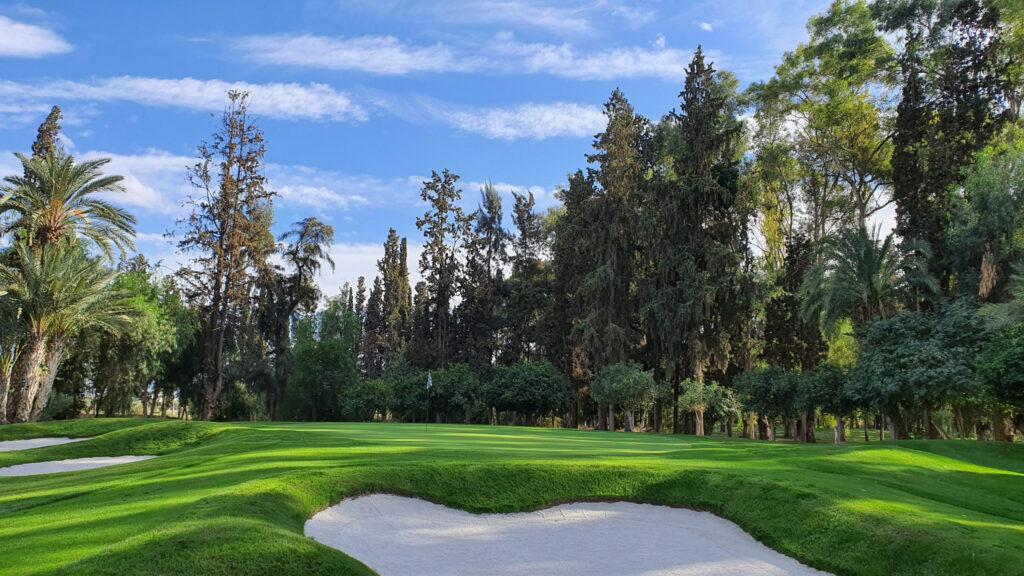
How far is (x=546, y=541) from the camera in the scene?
9.77 meters

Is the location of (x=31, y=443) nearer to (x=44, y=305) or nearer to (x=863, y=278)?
(x=44, y=305)

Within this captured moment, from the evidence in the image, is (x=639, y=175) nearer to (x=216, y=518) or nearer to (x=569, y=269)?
(x=569, y=269)

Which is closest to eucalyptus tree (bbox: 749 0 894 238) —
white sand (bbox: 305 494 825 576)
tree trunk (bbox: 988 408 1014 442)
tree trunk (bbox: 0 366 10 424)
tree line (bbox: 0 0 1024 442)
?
tree line (bbox: 0 0 1024 442)

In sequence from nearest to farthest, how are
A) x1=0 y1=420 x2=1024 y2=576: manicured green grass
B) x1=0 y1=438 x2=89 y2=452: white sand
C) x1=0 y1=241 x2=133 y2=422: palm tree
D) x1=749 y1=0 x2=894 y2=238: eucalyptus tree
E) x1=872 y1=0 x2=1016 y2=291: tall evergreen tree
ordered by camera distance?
x1=0 y1=420 x2=1024 y2=576: manicured green grass → x1=0 y1=438 x2=89 y2=452: white sand → x1=0 y1=241 x2=133 y2=422: palm tree → x1=872 y1=0 x2=1016 y2=291: tall evergreen tree → x1=749 y1=0 x2=894 y2=238: eucalyptus tree

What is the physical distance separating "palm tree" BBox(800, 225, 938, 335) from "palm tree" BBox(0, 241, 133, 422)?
3727cm

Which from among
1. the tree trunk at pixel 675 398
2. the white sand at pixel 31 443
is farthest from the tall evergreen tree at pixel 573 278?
the white sand at pixel 31 443

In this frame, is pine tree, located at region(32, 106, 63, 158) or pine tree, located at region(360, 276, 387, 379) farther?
pine tree, located at region(360, 276, 387, 379)

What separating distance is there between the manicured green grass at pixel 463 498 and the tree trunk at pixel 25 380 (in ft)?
51.0

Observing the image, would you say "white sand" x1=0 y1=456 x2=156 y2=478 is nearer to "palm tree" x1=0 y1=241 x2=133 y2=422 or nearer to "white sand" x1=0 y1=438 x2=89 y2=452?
"white sand" x1=0 y1=438 x2=89 y2=452

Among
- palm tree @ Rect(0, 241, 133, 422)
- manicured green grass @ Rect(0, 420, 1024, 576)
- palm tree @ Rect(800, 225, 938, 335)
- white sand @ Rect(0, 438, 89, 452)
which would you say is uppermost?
palm tree @ Rect(800, 225, 938, 335)

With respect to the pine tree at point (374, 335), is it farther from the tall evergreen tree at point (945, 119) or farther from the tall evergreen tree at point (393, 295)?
the tall evergreen tree at point (945, 119)

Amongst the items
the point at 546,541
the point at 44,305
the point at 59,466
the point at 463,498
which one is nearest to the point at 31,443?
the point at 59,466

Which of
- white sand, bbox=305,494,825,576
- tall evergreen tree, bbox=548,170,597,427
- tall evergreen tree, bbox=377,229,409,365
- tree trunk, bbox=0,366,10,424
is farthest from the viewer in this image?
tall evergreen tree, bbox=377,229,409,365

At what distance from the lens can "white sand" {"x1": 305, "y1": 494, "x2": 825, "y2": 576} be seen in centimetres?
859
